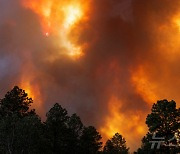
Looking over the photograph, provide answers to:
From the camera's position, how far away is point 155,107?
93438 mm

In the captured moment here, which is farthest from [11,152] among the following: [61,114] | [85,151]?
[85,151]

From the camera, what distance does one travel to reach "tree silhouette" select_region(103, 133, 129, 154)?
7013 inches

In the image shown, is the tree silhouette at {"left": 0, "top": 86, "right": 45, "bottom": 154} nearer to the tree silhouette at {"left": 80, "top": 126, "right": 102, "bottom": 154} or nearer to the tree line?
the tree line

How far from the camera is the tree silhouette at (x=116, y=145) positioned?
17812cm

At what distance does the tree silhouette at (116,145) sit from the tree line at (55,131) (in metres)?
33.7

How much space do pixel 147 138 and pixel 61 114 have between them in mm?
36112

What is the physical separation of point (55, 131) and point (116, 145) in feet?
243

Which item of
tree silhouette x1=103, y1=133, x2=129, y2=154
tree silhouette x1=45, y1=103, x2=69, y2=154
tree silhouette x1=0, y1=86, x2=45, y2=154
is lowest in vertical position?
tree silhouette x1=0, y1=86, x2=45, y2=154

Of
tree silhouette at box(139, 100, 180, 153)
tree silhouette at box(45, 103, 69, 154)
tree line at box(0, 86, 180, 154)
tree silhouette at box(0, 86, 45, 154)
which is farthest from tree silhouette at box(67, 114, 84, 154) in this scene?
tree silhouette at box(139, 100, 180, 153)

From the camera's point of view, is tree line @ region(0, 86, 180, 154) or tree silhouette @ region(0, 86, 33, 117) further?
tree silhouette @ region(0, 86, 33, 117)

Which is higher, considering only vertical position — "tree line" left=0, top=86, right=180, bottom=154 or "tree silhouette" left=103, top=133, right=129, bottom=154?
"tree silhouette" left=103, top=133, right=129, bottom=154

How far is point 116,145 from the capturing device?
18162 centimetres

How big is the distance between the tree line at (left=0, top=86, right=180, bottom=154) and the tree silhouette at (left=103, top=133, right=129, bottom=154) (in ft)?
110

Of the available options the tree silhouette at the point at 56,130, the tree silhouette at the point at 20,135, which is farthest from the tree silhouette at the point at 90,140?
the tree silhouette at the point at 20,135
